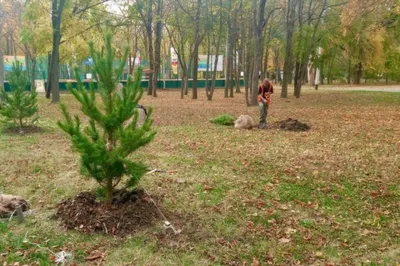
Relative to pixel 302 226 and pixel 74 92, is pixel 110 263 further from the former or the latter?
pixel 302 226

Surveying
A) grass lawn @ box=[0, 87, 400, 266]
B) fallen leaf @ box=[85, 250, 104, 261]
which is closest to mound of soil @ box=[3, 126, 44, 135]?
grass lawn @ box=[0, 87, 400, 266]

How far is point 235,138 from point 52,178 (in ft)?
17.0

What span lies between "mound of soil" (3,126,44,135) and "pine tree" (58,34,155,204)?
7.30m

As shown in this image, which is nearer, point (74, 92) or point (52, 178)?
point (74, 92)

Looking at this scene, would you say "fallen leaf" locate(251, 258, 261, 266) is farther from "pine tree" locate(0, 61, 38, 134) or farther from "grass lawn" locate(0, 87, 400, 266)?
"pine tree" locate(0, 61, 38, 134)

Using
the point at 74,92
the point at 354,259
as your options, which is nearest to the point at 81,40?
the point at 74,92

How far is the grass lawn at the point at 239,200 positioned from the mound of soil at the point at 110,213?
141 millimetres

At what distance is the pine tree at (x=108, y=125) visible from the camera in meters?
4.50

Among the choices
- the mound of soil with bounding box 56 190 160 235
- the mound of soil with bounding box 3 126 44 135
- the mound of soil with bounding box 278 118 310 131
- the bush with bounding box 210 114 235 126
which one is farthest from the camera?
the bush with bounding box 210 114 235 126

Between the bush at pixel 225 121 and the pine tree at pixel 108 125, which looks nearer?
the pine tree at pixel 108 125

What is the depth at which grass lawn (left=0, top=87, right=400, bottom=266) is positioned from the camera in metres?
4.25

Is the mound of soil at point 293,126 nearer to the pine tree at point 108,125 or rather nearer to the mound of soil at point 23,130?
the mound of soil at point 23,130

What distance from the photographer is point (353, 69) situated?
52.0 metres

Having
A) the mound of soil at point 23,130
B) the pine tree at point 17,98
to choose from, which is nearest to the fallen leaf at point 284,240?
the pine tree at point 17,98
